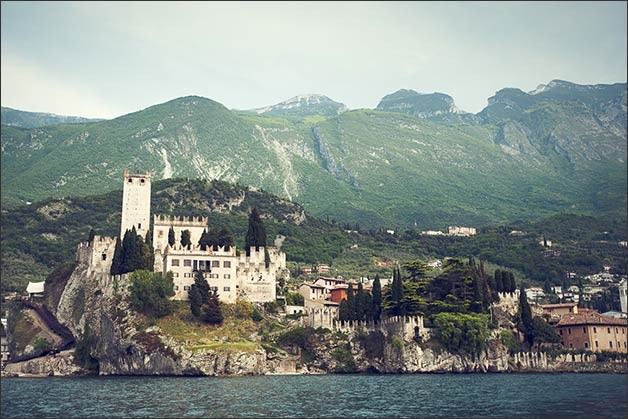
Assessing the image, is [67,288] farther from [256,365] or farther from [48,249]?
[48,249]

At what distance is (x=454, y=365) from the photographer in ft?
337

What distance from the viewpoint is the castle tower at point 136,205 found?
12256 cm

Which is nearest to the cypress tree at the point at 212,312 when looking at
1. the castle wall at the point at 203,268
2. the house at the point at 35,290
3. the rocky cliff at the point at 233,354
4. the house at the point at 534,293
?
the castle wall at the point at 203,268

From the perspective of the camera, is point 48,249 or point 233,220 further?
point 233,220

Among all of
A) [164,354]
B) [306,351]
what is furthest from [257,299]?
[164,354]

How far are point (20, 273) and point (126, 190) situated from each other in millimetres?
45852

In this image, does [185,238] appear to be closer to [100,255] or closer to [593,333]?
[100,255]

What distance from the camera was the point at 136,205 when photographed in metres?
124

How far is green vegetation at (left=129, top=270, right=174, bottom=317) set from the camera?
97.9m

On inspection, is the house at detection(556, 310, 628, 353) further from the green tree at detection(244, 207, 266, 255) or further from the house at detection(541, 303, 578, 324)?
the green tree at detection(244, 207, 266, 255)

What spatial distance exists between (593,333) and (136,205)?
73216mm

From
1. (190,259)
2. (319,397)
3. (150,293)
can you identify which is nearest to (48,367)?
(150,293)

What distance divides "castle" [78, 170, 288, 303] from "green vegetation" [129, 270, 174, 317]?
9.06 feet

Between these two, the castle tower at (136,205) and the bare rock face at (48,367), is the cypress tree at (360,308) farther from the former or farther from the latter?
the bare rock face at (48,367)
